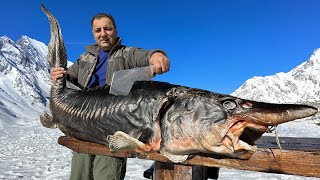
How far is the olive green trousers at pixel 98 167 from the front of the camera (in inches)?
141

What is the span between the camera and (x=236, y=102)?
2.12 metres

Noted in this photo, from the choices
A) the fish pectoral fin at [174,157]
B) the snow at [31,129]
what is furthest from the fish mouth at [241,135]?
the snow at [31,129]

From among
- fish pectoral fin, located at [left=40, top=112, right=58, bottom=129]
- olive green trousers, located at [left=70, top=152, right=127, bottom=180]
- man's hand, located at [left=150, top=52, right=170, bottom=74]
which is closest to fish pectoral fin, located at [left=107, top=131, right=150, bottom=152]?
man's hand, located at [left=150, top=52, right=170, bottom=74]

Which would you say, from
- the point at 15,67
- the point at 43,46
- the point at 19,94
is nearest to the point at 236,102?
the point at 19,94

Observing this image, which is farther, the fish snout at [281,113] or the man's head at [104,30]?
the man's head at [104,30]

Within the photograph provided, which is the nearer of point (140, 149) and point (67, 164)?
point (140, 149)

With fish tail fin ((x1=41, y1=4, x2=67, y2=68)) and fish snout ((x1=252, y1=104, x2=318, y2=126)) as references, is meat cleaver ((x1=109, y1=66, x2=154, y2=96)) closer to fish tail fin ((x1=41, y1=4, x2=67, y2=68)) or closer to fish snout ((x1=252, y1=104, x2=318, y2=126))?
fish snout ((x1=252, y1=104, x2=318, y2=126))

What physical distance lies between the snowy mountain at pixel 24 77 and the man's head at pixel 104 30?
8494 centimetres

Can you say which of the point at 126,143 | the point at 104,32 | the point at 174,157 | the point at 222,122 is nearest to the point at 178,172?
the point at 174,157

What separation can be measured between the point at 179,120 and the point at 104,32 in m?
2.11

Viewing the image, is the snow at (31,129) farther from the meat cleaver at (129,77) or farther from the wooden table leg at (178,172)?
the meat cleaver at (129,77)

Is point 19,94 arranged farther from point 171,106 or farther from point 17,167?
point 171,106

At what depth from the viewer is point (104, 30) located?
404cm

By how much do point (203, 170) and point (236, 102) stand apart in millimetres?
1014
